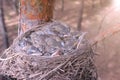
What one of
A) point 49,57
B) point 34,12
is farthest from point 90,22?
point 49,57

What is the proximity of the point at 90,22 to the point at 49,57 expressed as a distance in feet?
38.8

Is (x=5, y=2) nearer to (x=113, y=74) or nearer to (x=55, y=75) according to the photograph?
(x=113, y=74)

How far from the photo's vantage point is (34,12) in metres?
2.16

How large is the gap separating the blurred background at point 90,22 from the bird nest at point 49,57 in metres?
6.78

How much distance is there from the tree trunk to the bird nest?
108mm

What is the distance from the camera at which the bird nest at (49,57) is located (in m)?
1.82

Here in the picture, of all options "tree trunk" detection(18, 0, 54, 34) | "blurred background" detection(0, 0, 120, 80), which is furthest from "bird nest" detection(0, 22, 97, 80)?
"blurred background" detection(0, 0, 120, 80)

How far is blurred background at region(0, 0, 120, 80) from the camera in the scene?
10039 millimetres

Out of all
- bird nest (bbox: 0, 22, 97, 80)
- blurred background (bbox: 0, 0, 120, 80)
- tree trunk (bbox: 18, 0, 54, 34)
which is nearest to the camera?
bird nest (bbox: 0, 22, 97, 80)

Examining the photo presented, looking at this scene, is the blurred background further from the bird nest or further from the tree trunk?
the bird nest

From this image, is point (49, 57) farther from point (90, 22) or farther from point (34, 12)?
point (90, 22)

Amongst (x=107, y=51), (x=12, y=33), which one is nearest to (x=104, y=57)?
(x=107, y=51)

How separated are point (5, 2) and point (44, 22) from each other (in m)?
13.7

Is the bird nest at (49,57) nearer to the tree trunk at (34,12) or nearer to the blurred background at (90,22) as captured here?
the tree trunk at (34,12)
